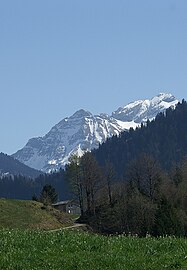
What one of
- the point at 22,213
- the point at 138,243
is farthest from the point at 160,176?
the point at 138,243

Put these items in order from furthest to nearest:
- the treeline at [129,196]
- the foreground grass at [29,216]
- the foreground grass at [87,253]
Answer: the treeline at [129,196], the foreground grass at [29,216], the foreground grass at [87,253]

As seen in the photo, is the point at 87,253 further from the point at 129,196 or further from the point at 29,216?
the point at 129,196

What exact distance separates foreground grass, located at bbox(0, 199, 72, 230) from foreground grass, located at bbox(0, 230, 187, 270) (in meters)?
66.7

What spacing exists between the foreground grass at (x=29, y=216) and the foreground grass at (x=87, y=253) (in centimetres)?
6667

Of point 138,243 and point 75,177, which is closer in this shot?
point 138,243

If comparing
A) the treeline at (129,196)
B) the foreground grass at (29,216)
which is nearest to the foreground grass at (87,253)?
the treeline at (129,196)

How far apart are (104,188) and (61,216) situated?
1158 inches

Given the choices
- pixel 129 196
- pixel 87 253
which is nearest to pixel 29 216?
pixel 129 196

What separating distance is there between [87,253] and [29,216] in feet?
259

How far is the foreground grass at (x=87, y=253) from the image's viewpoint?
652 inches

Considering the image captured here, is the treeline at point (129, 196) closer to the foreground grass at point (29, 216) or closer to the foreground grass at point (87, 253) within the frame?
the foreground grass at point (29, 216)

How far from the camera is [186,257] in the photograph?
17484 millimetres

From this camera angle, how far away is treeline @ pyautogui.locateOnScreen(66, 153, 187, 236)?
9494cm

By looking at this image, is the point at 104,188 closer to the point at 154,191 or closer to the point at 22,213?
the point at 154,191
